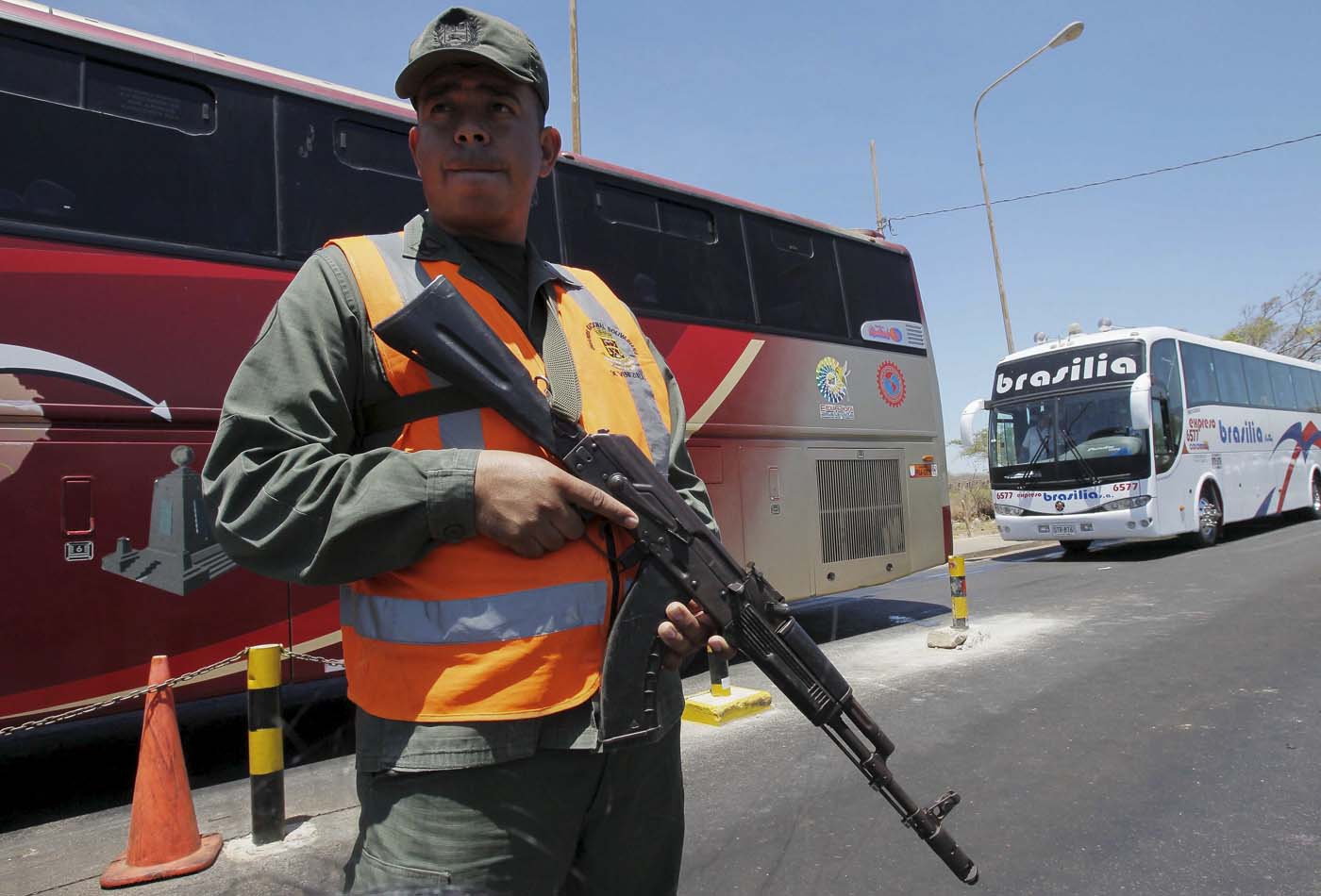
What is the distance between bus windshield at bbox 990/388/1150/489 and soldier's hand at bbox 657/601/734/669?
40.0 ft

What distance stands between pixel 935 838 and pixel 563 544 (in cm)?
110

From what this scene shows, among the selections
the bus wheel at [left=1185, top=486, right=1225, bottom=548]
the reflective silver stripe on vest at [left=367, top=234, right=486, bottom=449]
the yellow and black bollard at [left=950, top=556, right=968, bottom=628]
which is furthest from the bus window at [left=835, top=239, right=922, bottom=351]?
the bus wheel at [left=1185, top=486, right=1225, bottom=548]

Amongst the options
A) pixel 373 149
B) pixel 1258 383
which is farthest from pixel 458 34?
pixel 1258 383

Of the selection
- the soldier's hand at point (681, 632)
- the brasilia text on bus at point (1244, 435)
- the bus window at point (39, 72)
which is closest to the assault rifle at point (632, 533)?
the soldier's hand at point (681, 632)

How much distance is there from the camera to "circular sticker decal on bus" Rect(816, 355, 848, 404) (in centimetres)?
740

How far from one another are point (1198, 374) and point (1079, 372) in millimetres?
2346

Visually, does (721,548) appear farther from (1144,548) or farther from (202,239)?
(1144,548)

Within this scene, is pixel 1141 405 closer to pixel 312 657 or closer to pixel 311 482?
pixel 312 657

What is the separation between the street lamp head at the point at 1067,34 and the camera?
16750 millimetres

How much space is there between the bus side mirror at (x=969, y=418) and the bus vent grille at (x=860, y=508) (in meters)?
4.56

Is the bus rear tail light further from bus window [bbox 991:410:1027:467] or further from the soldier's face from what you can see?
the soldier's face

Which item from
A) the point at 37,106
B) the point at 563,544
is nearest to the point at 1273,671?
the point at 563,544

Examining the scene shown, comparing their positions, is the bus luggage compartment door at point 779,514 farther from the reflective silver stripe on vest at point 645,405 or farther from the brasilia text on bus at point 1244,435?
the brasilia text on bus at point 1244,435

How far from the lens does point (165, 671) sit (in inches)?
134
